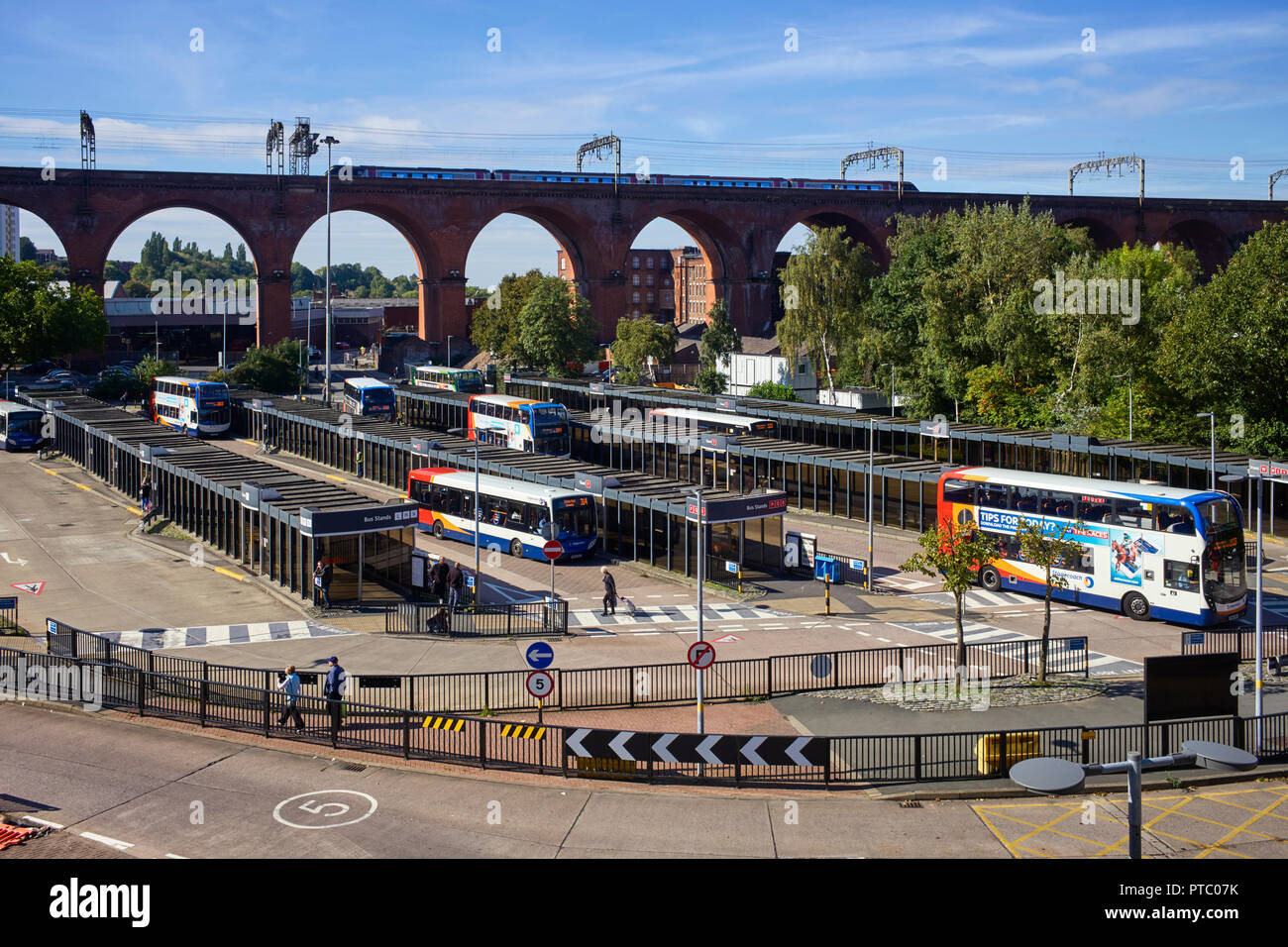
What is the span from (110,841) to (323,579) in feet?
52.6

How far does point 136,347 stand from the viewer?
127 metres

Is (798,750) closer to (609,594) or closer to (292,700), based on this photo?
(292,700)

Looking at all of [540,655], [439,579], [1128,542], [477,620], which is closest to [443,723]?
[540,655]

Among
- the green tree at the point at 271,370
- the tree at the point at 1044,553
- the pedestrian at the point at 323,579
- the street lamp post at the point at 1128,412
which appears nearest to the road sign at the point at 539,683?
the tree at the point at 1044,553

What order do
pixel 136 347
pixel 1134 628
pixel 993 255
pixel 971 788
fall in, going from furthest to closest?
pixel 136 347, pixel 993 255, pixel 1134 628, pixel 971 788

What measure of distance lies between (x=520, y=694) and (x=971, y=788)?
9.67m

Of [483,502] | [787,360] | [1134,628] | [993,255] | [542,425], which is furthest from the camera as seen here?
[787,360]

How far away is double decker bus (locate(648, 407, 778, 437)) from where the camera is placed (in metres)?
56.4

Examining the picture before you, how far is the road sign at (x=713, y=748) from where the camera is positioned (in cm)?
1941

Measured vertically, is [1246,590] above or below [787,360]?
below

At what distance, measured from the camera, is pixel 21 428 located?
Result: 6544cm

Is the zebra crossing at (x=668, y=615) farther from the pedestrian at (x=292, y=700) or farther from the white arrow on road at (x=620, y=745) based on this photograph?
the white arrow on road at (x=620, y=745)
